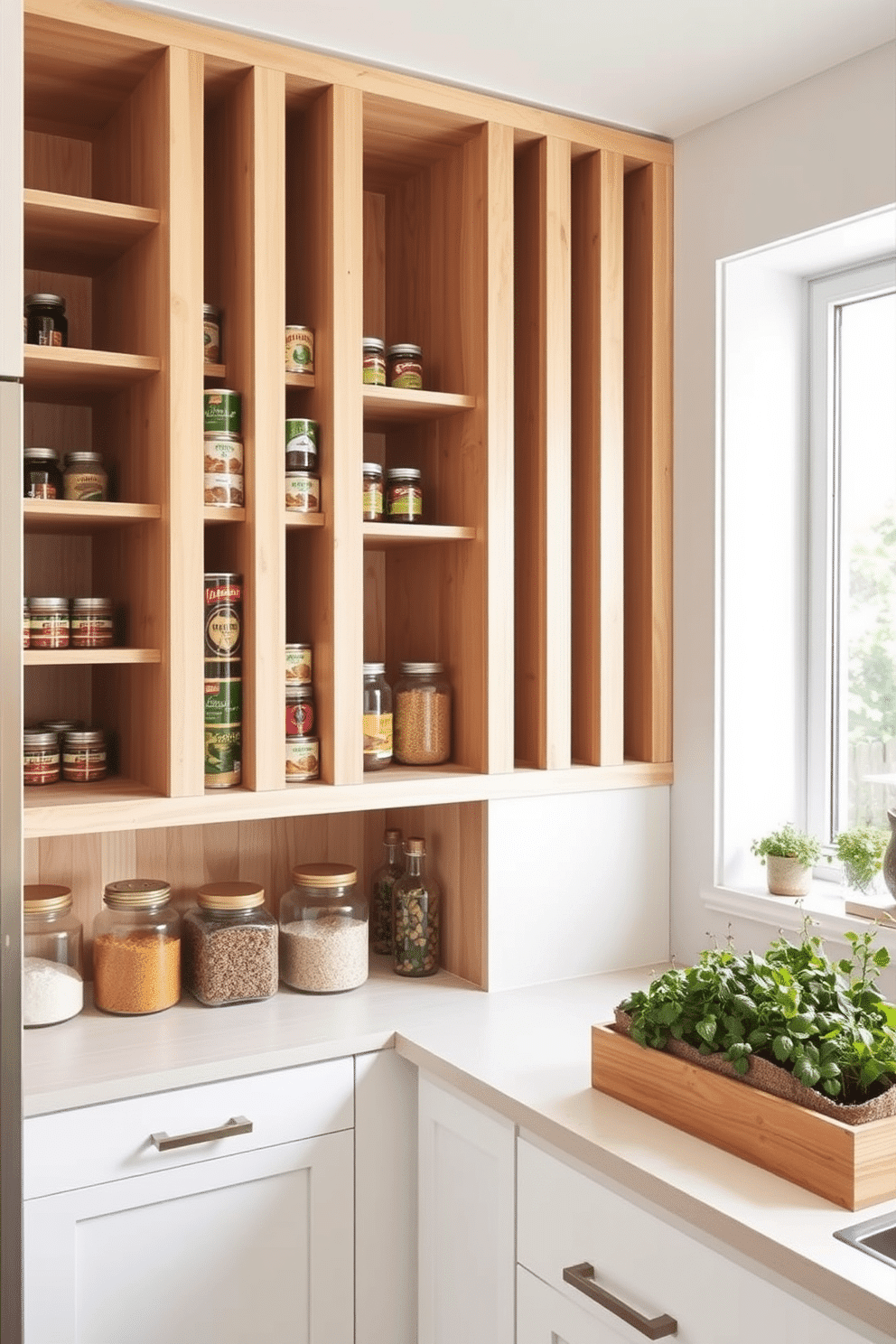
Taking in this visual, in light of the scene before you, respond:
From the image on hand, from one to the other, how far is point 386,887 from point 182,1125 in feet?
2.23

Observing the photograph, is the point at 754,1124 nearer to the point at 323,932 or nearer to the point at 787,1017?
the point at 787,1017

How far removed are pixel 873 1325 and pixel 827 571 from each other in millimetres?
1409

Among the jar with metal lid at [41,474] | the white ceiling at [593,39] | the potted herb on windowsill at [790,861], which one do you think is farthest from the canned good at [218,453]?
the potted herb on windowsill at [790,861]

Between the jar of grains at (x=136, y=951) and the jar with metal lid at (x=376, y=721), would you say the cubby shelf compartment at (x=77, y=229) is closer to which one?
the jar with metal lid at (x=376, y=721)

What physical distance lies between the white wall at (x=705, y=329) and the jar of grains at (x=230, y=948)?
80 cm

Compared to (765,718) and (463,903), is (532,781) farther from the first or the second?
(765,718)

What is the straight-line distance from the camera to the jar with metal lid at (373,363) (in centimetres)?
212

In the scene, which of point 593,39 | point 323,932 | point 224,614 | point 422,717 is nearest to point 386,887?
point 323,932

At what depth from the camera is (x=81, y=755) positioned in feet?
6.62

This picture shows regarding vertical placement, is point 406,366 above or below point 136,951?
above

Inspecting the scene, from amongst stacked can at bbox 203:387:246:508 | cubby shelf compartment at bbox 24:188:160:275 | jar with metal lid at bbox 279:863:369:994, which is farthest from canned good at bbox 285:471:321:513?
jar with metal lid at bbox 279:863:369:994

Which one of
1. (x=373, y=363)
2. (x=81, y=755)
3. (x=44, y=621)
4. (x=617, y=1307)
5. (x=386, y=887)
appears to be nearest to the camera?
(x=617, y=1307)

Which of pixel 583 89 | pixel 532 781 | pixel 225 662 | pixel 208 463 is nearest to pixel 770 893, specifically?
pixel 532 781

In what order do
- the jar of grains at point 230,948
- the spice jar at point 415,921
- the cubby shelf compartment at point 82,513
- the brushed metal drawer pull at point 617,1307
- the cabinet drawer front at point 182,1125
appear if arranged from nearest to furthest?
the brushed metal drawer pull at point 617,1307
the cabinet drawer front at point 182,1125
the cubby shelf compartment at point 82,513
the jar of grains at point 230,948
the spice jar at point 415,921
